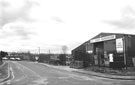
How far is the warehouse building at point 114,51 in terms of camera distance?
1194 inches

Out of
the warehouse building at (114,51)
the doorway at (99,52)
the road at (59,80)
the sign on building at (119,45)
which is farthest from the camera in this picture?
the doorway at (99,52)

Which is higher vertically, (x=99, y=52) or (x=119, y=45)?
(x=119, y=45)

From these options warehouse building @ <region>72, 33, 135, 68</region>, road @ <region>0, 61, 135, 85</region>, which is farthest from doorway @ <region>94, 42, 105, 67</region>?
road @ <region>0, 61, 135, 85</region>

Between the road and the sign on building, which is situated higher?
the sign on building

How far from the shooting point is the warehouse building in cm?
3033

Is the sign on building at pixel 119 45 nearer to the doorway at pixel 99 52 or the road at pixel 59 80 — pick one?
the doorway at pixel 99 52

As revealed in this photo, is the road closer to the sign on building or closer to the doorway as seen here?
the sign on building

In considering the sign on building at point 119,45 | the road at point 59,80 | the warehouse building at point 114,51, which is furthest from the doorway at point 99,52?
the road at point 59,80

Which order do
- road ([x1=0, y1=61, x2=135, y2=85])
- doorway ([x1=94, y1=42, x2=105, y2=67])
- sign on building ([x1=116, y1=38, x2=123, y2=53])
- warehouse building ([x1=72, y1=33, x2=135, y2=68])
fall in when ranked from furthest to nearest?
1. doorway ([x1=94, y1=42, x2=105, y2=67])
2. sign on building ([x1=116, y1=38, x2=123, y2=53])
3. warehouse building ([x1=72, y1=33, x2=135, y2=68])
4. road ([x1=0, y1=61, x2=135, y2=85])

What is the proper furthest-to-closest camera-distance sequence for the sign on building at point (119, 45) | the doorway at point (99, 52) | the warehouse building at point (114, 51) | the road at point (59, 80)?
the doorway at point (99, 52) < the sign on building at point (119, 45) < the warehouse building at point (114, 51) < the road at point (59, 80)

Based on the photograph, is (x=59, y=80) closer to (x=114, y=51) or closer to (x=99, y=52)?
(x=114, y=51)

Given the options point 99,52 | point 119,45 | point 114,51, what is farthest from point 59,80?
point 99,52

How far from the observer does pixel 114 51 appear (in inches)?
1304

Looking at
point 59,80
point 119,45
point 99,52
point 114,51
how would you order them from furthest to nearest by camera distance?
point 99,52 → point 114,51 → point 119,45 → point 59,80
